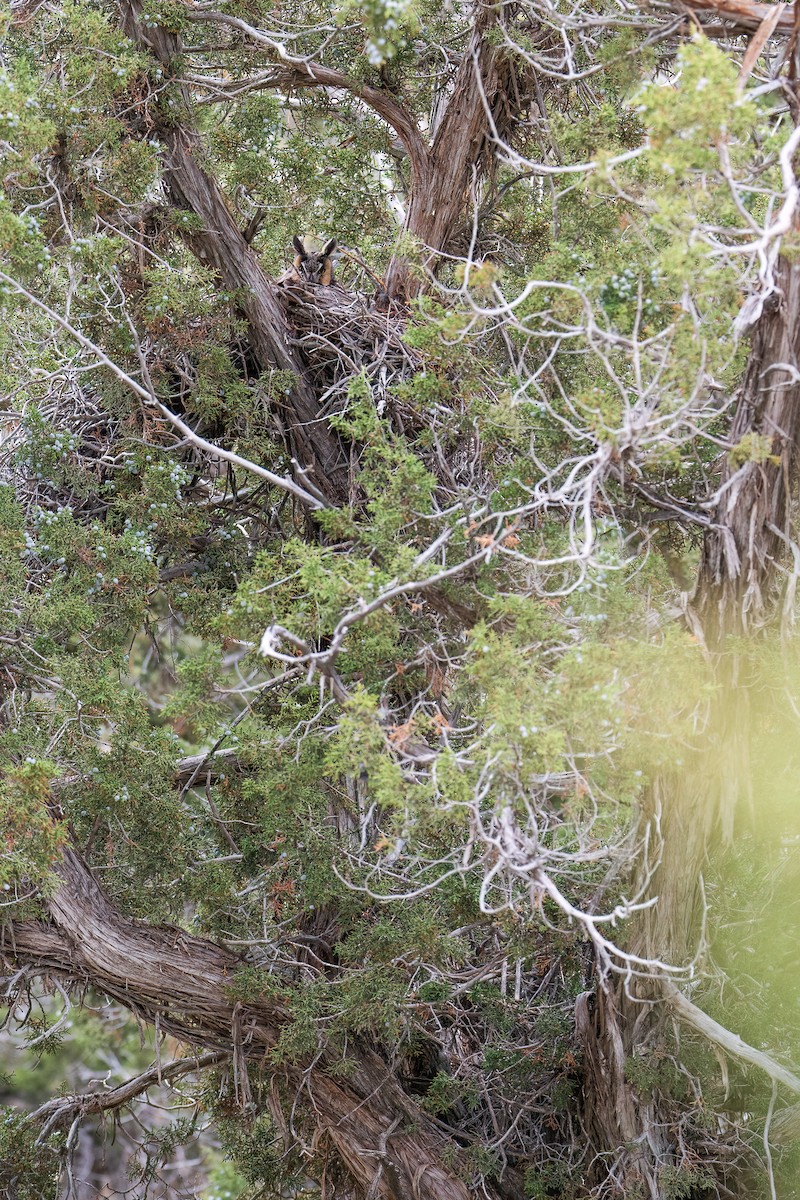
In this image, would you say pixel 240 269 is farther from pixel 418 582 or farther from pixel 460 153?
pixel 418 582

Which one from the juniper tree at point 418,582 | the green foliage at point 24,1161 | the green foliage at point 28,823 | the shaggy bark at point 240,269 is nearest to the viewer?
the juniper tree at point 418,582

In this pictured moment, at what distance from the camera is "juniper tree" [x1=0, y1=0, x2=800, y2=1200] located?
2.74 m

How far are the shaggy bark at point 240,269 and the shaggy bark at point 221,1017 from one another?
5.28 ft

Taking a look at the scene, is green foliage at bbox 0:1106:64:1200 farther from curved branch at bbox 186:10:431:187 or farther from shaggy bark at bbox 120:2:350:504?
curved branch at bbox 186:10:431:187

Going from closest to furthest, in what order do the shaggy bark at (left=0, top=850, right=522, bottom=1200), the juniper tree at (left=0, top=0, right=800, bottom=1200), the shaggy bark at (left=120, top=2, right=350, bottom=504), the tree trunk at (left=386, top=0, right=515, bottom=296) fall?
the juniper tree at (left=0, top=0, right=800, bottom=1200), the shaggy bark at (left=0, top=850, right=522, bottom=1200), the shaggy bark at (left=120, top=2, right=350, bottom=504), the tree trunk at (left=386, top=0, right=515, bottom=296)

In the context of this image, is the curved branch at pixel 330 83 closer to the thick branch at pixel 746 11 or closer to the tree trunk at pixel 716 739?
the thick branch at pixel 746 11

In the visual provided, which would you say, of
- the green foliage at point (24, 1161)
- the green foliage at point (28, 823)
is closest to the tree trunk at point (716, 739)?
the green foliage at point (28, 823)

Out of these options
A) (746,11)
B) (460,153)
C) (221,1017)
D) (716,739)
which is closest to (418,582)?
(716,739)

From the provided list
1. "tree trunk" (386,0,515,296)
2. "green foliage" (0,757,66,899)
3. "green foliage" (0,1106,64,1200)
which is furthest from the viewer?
"green foliage" (0,1106,64,1200)

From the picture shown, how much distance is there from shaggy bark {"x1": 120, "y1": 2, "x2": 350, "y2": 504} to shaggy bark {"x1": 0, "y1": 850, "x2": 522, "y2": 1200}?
161cm

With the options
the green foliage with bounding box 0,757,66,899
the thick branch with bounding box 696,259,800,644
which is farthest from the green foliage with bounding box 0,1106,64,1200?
the thick branch with bounding box 696,259,800,644

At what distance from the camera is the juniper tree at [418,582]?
9.00 feet

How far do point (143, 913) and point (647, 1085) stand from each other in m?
1.63

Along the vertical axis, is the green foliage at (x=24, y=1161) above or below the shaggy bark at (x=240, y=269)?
below
